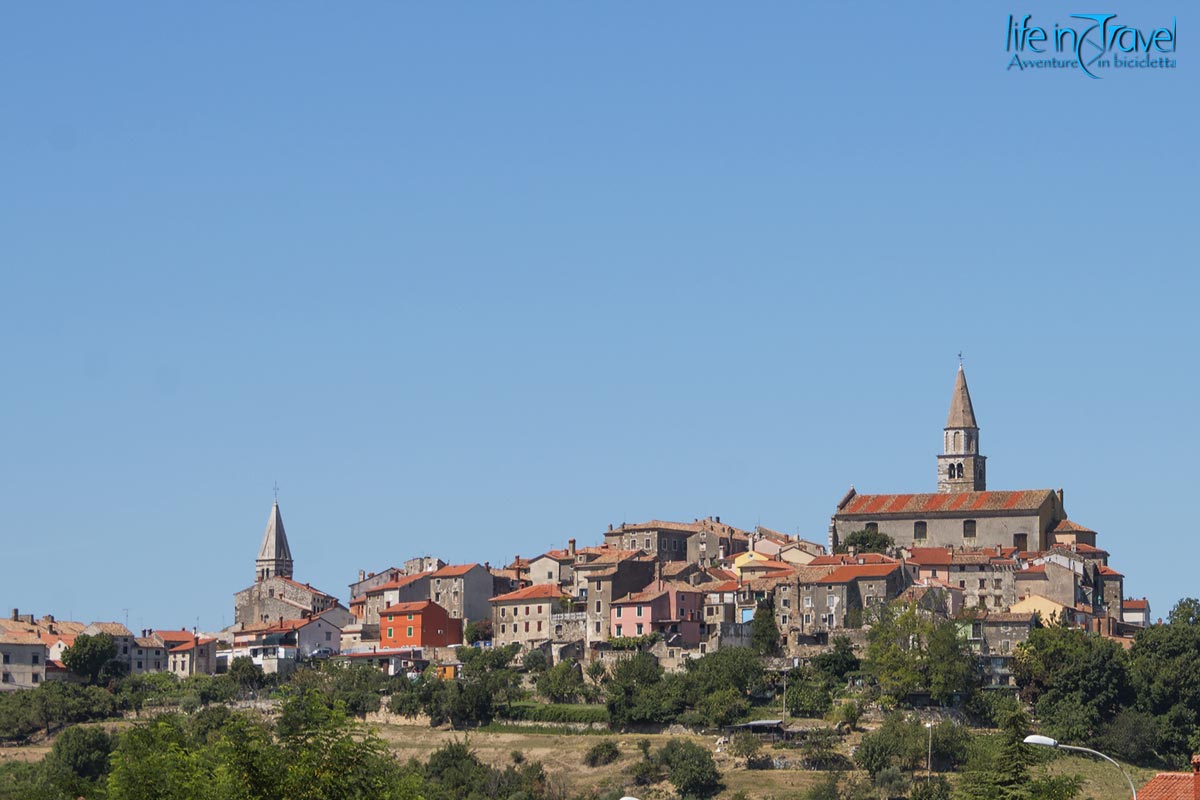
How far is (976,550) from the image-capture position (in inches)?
4815

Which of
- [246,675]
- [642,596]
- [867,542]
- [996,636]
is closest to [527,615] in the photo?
[642,596]

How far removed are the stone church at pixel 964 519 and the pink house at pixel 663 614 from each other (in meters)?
15.9

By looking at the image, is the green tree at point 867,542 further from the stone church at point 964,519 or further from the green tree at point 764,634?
the green tree at point 764,634

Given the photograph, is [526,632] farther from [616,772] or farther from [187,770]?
[187,770]

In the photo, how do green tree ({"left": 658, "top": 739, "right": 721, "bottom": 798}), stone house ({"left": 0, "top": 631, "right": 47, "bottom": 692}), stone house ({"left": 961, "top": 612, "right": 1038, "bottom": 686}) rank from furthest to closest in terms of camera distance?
stone house ({"left": 0, "top": 631, "right": 47, "bottom": 692}) < stone house ({"left": 961, "top": 612, "right": 1038, "bottom": 686}) < green tree ({"left": 658, "top": 739, "right": 721, "bottom": 798})

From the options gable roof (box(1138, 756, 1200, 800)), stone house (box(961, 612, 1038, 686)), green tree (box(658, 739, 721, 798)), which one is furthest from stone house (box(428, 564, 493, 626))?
gable roof (box(1138, 756, 1200, 800))

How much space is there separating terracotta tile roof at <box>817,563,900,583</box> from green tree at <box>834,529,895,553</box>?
10473mm

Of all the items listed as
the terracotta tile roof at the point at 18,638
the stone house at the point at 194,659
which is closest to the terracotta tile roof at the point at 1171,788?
the terracotta tile roof at the point at 18,638

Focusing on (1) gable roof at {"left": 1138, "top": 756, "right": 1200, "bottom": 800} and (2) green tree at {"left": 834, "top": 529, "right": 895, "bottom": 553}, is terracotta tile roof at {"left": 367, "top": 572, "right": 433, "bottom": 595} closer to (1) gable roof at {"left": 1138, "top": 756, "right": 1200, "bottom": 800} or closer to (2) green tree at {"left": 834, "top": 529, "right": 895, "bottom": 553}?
(2) green tree at {"left": 834, "top": 529, "right": 895, "bottom": 553}

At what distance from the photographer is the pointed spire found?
139 m

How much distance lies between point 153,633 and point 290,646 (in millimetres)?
11889

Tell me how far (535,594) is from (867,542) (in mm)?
19262

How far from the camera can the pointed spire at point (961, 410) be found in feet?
456

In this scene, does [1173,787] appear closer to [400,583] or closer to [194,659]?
[400,583]
